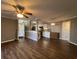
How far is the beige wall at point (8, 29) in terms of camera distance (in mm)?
8102

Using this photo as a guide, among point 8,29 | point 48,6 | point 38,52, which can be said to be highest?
point 48,6

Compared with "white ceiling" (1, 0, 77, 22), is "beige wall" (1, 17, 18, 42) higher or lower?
lower

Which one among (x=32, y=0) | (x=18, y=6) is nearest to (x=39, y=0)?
(x=32, y=0)

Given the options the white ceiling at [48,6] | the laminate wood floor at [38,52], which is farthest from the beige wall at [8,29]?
the white ceiling at [48,6]

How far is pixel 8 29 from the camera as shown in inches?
348

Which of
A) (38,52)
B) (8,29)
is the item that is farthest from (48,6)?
(8,29)

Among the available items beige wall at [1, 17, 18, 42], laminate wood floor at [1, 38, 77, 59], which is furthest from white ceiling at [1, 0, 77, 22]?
beige wall at [1, 17, 18, 42]

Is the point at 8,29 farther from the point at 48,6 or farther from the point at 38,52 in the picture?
the point at 48,6

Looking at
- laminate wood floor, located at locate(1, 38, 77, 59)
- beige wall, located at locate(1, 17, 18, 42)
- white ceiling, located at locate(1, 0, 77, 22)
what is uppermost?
white ceiling, located at locate(1, 0, 77, 22)

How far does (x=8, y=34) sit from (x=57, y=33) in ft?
19.3

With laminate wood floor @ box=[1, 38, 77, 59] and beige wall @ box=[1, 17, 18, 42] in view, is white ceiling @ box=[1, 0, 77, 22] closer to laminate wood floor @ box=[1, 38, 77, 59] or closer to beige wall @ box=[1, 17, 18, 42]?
laminate wood floor @ box=[1, 38, 77, 59]

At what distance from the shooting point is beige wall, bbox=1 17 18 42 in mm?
8102

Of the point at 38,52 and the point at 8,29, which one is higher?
the point at 8,29

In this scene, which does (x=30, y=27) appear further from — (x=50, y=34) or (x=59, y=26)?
(x=59, y=26)
